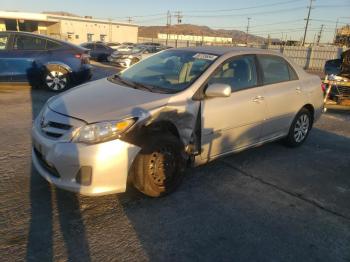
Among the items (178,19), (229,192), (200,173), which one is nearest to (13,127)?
(200,173)

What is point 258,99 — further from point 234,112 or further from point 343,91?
point 343,91

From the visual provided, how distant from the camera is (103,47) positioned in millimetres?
24203

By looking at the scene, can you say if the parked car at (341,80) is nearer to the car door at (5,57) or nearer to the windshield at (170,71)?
the windshield at (170,71)

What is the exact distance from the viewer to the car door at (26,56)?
8.53 metres

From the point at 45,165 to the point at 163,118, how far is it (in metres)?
1.27

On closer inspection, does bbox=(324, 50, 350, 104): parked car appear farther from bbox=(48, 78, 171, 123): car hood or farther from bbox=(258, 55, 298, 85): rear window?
bbox=(48, 78, 171, 123): car hood

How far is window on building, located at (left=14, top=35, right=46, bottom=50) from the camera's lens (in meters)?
8.69

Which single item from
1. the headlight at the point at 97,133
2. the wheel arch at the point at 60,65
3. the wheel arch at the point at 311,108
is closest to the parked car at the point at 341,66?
the wheel arch at the point at 311,108

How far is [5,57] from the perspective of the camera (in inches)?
332

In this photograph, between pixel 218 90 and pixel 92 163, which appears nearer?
pixel 92 163

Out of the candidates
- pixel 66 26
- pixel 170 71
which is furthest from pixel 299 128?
pixel 66 26

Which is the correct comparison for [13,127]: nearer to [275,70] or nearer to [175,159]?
[175,159]

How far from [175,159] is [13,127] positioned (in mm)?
3586

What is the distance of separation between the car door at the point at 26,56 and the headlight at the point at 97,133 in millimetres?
6548
